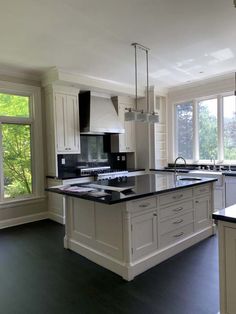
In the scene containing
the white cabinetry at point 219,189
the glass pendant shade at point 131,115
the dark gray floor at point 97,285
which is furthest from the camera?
the white cabinetry at point 219,189

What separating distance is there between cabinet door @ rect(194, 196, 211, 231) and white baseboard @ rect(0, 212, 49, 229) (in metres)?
3.04

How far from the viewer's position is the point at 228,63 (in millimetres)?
4527

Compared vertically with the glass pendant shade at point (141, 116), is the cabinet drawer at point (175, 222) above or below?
below

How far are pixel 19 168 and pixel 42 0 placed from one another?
10.4 ft

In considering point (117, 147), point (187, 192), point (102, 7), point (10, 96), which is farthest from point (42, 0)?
point (117, 147)

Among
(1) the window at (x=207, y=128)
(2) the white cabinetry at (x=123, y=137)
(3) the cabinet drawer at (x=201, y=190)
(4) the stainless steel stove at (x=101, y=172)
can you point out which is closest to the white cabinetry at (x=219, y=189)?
(1) the window at (x=207, y=128)

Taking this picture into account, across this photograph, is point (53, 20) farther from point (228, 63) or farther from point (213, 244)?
point (213, 244)

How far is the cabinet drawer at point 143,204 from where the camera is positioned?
2644 millimetres

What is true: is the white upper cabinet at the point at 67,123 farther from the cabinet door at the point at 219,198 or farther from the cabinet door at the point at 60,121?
the cabinet door at the point at 219,198

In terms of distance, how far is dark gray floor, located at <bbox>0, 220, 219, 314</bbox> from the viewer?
7.02 feet

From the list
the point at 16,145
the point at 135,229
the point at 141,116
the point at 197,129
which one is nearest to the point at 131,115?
the point at 141,116

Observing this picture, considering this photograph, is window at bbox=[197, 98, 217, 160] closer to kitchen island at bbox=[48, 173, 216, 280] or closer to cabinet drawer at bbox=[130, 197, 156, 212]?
kitchen island at bbox=[48, 173, 216, 280]

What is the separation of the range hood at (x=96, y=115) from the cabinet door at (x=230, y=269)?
3848 mm

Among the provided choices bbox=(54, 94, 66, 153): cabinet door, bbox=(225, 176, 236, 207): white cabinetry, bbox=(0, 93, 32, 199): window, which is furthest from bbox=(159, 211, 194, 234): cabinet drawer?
bbox=(0, 93, 32, 199): window
